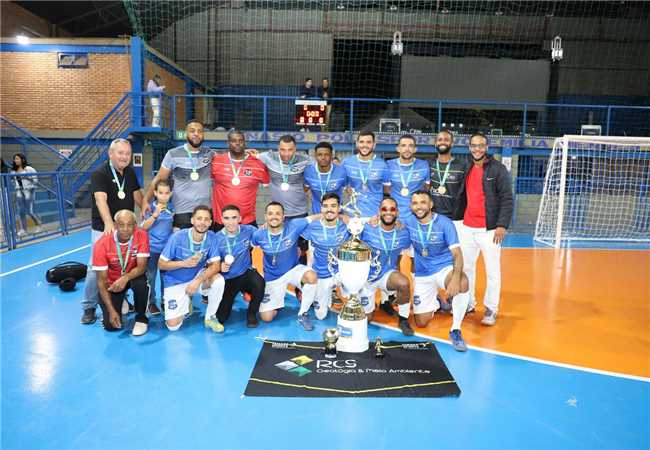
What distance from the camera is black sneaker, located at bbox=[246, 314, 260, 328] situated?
4664 millimetres

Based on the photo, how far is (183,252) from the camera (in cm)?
453

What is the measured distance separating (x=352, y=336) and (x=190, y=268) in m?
1.85

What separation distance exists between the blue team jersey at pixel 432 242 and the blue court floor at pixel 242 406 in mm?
800

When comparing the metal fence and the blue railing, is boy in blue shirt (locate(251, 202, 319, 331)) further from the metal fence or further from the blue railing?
the blue railing

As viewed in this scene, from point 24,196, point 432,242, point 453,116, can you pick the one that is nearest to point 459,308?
point 432,242

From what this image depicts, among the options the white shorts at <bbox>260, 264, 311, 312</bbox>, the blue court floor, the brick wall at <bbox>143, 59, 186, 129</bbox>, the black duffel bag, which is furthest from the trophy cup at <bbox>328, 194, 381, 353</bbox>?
the brick wall at <bbox>143, 59, 186, 129</bbox>

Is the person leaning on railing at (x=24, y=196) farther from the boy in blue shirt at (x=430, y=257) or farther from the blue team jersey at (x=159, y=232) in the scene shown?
the boy in blue shirt at (x=430, y=257)

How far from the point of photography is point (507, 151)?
1251 cm

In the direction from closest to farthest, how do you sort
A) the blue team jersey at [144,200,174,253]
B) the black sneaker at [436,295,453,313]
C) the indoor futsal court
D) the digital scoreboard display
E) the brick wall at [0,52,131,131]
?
1. the indoor futsal court
2. the blue team jersey at [144,200,174,253]
3. the black sneaker at [436,295,453,313]
4. the digital scoreboard display
5. the brick wall at [0,52,131,131]

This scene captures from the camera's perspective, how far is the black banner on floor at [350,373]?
3273 millimetres

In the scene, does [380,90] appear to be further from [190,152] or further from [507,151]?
[190,152]

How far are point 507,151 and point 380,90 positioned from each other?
266 inches

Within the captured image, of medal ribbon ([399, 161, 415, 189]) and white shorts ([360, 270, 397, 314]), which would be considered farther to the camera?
medal ribbon ([399, 161, 415, 189])

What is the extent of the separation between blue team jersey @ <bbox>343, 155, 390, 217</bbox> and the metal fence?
6.45 m
